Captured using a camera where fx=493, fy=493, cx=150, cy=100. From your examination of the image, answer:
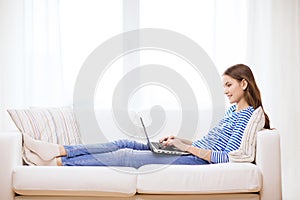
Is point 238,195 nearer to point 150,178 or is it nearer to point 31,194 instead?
point 150,178

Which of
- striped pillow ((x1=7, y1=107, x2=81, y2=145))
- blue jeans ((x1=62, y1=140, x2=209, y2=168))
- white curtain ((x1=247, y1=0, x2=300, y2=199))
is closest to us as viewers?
blue jeans ((x1=62, y1=140, x2=209, y2=168))

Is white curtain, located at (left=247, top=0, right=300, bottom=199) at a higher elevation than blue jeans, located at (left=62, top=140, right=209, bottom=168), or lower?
higher

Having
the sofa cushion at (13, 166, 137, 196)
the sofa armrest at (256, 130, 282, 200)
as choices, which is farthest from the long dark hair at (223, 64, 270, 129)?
the sofa cushion at (13, 166, 137, 196)

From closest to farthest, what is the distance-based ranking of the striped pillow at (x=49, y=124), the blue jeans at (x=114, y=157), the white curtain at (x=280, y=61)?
the blue jeans at (x=114, y=157), the striped pillow at (x=49, y=124), the white curtain at (x=280, y=61)

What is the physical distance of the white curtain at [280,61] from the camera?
4.22m

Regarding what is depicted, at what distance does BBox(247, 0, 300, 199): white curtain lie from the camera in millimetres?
4219

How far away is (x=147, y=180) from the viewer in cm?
269

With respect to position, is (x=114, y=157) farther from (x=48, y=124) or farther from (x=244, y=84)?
(x=244, y=84)

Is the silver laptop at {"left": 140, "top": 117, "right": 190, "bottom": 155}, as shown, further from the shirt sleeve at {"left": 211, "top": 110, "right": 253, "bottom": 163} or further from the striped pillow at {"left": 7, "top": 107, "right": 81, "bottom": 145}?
the striped pillow at {"left": 7, "top": 107, "right": 81, "bottom": 145}

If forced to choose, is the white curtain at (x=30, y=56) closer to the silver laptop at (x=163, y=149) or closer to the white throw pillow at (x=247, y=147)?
the silver laptop at (x=163, y=149)

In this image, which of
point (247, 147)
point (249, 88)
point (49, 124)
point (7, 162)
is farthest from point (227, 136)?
point (7, 162)

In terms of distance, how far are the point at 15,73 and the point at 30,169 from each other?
5.79 ft

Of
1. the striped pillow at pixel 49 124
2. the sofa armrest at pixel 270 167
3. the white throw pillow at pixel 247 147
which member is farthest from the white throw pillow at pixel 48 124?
the sofa armrest at pixel 270 167

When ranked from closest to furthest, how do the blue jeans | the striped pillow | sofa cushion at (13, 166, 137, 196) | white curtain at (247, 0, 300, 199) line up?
sofa cushion at (13, 166, 137, 196) → the blue jeans → the striped pillow → white curtain at (247, 0, 300, 199)
